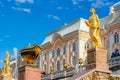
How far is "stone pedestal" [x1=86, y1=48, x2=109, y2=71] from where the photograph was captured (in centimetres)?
1600

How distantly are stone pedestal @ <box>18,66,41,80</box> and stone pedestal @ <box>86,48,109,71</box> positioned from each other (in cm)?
283

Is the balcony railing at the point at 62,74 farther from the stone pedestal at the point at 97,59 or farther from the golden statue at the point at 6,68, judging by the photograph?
the stone pedestal at the point at 97,59

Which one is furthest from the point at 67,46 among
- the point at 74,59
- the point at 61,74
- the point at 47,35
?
the point at 61,74

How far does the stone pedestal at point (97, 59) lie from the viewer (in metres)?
16.0

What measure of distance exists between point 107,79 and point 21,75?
4.61 m

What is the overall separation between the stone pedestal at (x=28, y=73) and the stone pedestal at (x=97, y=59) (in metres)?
2.83

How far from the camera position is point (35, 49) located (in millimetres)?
17156

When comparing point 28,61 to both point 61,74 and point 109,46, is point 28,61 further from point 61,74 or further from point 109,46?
point 109,46

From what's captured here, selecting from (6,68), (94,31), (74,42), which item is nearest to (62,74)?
(6,68)

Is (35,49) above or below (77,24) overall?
below

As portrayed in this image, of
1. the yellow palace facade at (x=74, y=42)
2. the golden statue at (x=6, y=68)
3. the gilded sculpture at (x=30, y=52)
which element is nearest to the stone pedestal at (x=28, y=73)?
the gilded sculpture at (x=30, y=52)

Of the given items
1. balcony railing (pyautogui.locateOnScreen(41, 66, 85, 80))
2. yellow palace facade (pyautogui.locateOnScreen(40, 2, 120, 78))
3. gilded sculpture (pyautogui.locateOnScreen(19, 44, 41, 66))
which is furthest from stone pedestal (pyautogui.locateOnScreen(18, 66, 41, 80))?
yellow palace facade (pyautogui.locateOnScreen(40, 2, 120, 78))

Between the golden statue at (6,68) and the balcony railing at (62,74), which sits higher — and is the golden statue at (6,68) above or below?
above

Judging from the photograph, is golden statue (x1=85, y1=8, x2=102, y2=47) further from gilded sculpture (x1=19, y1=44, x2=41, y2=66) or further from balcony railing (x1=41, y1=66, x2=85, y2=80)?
balcony railing (x1=41, y1=66, x2=85, y2=80)
